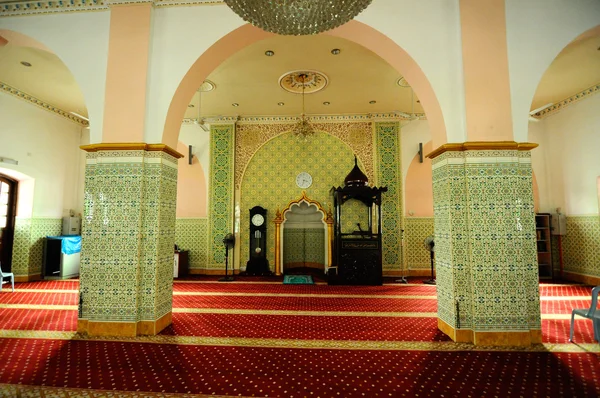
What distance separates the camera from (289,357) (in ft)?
9.67

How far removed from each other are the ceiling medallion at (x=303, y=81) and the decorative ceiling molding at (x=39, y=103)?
5.11 m

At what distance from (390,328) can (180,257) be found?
17.7ft

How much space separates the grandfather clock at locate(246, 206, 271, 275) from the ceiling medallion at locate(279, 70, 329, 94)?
2873 millimetres

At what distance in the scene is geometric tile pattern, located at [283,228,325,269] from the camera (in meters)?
8.27

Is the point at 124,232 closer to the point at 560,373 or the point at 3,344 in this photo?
the point at 3,344

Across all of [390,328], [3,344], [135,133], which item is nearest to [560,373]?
[390,328]

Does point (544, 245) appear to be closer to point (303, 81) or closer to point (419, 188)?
Result: point (419, 188)

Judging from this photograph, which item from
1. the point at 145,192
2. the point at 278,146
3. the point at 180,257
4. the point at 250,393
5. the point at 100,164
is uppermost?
the point at 278,146

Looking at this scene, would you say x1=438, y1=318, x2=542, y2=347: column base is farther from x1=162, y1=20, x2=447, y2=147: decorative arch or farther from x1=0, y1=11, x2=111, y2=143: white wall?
x1=0, y1=11, x2=111, y2=143: white wall

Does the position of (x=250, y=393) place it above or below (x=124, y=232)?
below

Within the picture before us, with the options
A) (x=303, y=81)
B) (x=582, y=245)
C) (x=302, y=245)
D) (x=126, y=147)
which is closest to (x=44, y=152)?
(x=126, y=147)

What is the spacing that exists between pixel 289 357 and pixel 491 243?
2.31 meters

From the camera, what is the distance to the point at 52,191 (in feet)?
24.3

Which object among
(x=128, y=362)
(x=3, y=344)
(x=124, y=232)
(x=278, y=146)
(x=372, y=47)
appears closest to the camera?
(x=128, y=362)
